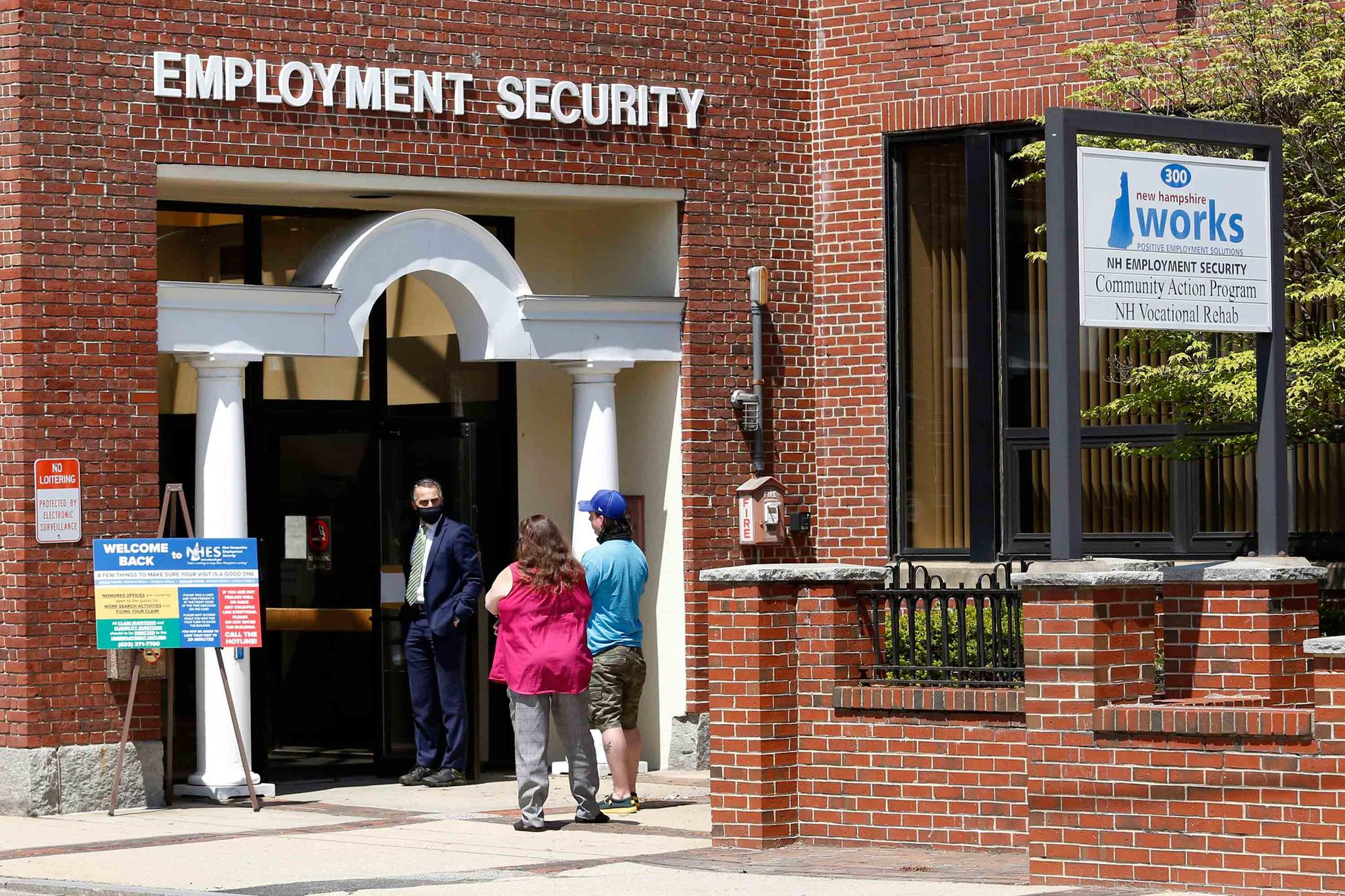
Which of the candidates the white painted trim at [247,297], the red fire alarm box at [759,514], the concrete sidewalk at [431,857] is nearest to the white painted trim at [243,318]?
the white painted trim at [247,297]

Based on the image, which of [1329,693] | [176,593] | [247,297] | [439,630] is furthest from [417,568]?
[1329,693]

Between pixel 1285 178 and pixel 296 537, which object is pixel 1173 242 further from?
pixel 296 537

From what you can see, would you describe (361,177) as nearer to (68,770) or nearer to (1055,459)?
(68,770)

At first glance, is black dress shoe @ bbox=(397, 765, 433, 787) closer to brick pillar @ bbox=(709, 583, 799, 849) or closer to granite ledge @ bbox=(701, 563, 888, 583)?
brick pillar @ bbox=(709, 583, 799, 849)

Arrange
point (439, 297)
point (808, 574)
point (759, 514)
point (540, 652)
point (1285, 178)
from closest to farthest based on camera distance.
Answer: point (808, 574) < point (540, 652) < point (1285, 178) < point (439, 297) < point (759, 514)

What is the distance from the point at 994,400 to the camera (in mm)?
15438

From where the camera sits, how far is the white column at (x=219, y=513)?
44.1 ft

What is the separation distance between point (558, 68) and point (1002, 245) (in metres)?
3.33

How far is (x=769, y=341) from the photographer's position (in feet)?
51.6

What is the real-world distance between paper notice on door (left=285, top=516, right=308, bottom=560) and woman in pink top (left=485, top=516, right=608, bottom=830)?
351cm

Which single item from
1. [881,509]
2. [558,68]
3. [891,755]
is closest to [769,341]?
[881,509]

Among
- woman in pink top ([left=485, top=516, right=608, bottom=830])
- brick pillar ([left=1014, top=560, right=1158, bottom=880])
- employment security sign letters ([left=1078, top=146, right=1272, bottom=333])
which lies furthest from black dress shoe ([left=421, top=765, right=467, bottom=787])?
employment security sign letters ([left=1078, top=146, right=1272, bottom=333])

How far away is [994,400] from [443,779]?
15.2 ft

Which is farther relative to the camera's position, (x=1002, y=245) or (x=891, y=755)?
(x=1002, y=245)
